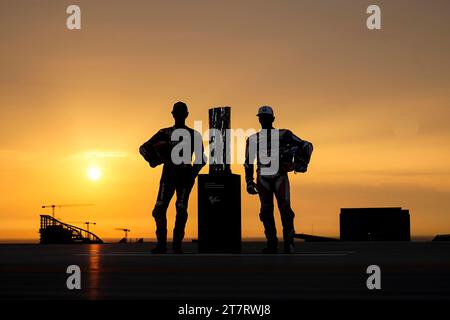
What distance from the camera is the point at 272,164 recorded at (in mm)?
14609

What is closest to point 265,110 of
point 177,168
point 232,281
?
point 177,168

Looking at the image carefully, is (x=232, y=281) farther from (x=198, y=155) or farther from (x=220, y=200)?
(x=198, y=155)

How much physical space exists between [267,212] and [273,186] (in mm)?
437

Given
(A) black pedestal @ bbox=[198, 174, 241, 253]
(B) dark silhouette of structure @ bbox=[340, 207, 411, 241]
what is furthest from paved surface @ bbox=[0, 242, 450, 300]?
(B) dark silhouette of structure @ bbox=[340, 207, 411, 241]

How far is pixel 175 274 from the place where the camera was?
8.78m

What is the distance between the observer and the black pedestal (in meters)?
14.6

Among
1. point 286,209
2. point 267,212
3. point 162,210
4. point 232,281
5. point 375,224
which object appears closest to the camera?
point 232,281

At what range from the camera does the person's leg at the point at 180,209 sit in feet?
48.3

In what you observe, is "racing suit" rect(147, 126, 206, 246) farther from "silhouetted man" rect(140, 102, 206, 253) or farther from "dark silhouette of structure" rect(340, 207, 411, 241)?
"dark silhouette of structure" rect(340, 207, 411, 241)

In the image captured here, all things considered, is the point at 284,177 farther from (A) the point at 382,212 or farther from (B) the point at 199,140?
(A) the point at 382,212

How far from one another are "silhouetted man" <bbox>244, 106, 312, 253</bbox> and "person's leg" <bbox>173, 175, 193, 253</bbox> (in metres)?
1.01
